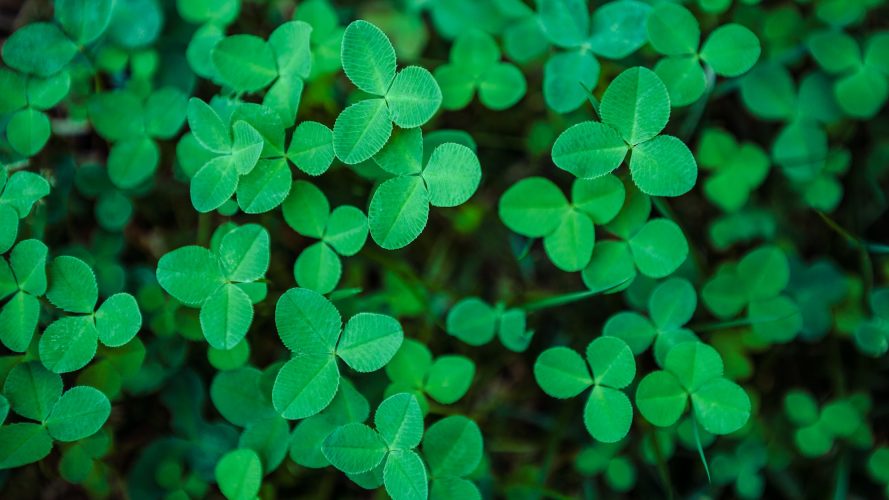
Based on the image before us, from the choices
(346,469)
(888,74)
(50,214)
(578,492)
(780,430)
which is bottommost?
(578,492)

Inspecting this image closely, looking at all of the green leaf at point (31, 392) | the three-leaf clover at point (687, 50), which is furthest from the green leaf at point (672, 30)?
the green leaf at point (31, 392)

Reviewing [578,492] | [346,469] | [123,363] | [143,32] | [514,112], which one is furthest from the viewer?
[514,112]

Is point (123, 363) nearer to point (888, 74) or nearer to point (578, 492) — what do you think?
point (578, 492)

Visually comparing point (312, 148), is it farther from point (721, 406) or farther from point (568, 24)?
point (721, 406)

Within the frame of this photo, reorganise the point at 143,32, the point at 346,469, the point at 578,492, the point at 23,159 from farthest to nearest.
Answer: the point at 578,492, the point at 143,32, the point at 23,159, the point at 346,469

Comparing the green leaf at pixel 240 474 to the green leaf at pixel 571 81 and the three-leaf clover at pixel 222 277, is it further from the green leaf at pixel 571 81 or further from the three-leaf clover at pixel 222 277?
the green leaf at pixel 571 81

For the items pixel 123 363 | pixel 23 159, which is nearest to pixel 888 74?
pixel 123 363
